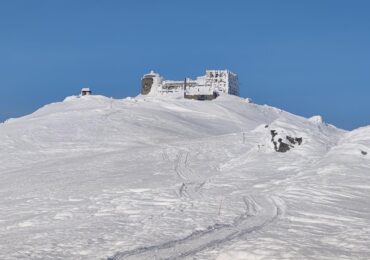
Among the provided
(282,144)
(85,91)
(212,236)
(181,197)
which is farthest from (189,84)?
(212,236)

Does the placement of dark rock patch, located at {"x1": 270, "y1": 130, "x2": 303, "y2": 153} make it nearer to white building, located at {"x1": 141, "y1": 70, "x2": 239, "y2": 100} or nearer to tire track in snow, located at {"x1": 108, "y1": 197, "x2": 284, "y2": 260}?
tire track in snow, located at {"x1": 108, "y1": 197, "x2": 284, "y2": 260}

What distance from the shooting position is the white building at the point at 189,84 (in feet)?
382

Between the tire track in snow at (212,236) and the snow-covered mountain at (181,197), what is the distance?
1.2 inches

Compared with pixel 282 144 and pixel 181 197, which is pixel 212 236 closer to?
pixel 181 197

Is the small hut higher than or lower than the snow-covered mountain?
higher

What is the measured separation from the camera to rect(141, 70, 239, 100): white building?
11638 centimetres

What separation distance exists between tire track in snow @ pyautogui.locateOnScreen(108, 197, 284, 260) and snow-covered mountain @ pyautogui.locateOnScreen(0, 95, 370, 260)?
3 cm

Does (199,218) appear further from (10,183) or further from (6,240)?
(10,183)

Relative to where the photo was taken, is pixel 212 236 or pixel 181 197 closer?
pixel 212 236

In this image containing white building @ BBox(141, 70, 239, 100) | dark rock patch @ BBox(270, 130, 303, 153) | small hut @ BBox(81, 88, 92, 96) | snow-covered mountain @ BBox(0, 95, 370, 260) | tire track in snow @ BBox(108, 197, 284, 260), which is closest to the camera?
tire track in snow @ BBox(108, 197, 284, 260)

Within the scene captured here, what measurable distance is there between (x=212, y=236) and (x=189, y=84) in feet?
338

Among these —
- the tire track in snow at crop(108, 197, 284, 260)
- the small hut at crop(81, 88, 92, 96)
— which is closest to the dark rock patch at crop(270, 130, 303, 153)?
the tire track in snow at crop(108, 197, 284, 260)

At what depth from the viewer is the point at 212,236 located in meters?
14.3

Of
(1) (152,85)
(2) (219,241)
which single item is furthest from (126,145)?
(1) (152,85)
